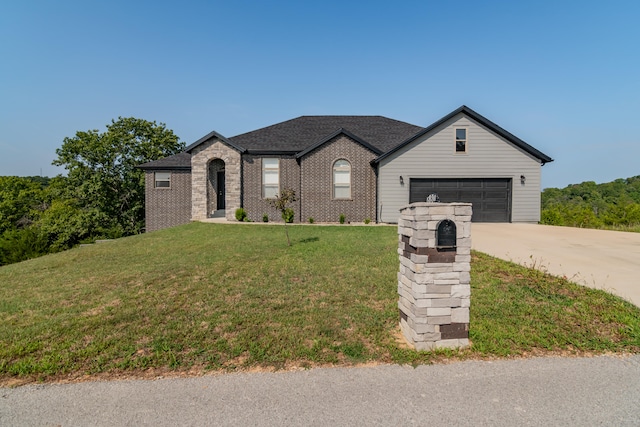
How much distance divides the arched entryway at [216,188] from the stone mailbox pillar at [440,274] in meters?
16.6

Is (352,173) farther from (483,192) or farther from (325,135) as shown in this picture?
(483,192)

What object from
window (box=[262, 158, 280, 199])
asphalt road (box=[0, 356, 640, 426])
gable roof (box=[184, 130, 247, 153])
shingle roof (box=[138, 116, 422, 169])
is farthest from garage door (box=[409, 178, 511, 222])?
asphalt road (box=[0, 356, 640, 426])

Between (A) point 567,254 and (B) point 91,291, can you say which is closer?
(B) point 91,291

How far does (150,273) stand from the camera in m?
7.02

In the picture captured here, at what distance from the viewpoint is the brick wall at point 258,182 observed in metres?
17.1

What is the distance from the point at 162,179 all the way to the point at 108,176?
483 inches

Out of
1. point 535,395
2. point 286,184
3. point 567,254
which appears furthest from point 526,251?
point 286,184

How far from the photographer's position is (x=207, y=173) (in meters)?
17.8

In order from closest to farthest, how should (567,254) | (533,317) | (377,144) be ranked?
(533,317), (567,254), (377,144)

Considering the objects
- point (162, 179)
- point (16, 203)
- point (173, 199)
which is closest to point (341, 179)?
point (173, 199)

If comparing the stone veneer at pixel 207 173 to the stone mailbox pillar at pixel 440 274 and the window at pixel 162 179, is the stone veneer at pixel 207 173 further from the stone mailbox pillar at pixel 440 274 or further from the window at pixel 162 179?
the stone mailbox pillar at pixel 440 274

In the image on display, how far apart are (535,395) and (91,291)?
7.27 metres

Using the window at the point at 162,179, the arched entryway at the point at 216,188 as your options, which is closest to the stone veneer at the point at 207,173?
the arched entryway at the point at 216,188

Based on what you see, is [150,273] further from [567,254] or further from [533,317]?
[567,254]
